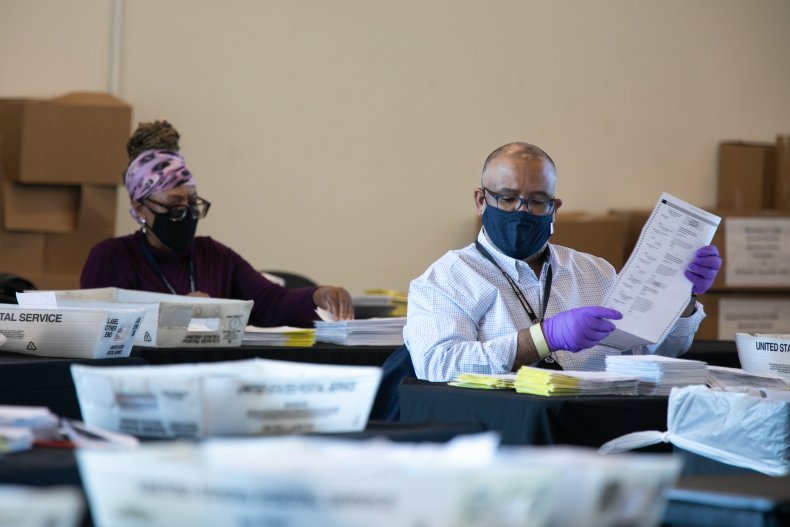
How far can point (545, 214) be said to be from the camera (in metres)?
2.95

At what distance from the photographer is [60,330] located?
2271 mm

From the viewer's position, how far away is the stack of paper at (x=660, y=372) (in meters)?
2.41

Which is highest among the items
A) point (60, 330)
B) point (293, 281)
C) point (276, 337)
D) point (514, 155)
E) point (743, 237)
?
point (514, 155)

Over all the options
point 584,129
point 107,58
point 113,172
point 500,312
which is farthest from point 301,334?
point 584,129

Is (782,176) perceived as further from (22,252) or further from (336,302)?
(22,252)

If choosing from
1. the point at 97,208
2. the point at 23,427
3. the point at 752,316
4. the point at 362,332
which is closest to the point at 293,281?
the point at 97,208

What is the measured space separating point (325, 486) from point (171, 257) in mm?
2916

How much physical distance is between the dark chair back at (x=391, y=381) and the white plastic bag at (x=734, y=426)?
89 centimetres

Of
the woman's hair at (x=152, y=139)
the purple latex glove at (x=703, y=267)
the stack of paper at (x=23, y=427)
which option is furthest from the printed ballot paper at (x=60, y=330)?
the woman's hair at (x=152, y=139)

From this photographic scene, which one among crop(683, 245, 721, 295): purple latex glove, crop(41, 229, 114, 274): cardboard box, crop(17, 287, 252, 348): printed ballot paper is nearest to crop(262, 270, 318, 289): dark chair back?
crop(41, 229, 114, 274): cardboard box

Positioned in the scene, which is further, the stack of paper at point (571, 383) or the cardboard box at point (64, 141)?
the cardboard box at point (64, 141)

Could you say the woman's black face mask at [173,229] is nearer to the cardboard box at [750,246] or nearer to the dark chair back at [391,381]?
the dark chair back at [391,381]

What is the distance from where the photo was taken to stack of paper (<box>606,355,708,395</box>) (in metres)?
2.41

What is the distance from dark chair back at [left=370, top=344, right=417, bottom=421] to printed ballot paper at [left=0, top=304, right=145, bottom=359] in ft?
2.41
